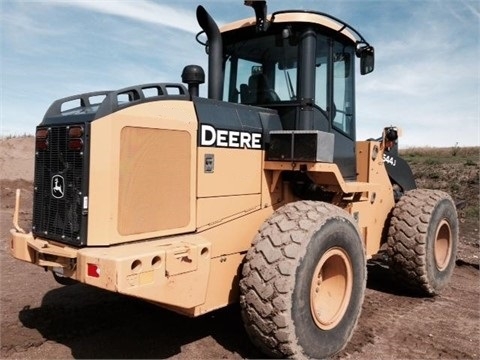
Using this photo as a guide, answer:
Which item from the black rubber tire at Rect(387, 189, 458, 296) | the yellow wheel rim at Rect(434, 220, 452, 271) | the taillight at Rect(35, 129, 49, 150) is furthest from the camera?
the yellow wheel rim at Rect(434, 220, 452, 271)

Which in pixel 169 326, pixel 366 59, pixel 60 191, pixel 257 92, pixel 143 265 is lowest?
pixel 169 326

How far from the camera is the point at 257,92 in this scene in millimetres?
4863

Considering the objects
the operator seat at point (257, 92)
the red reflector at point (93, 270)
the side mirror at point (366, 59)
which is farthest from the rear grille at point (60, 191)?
the side mirror at point (366, 59)

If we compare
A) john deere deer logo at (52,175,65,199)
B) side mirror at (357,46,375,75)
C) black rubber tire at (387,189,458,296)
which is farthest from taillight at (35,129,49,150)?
black rubber tire at (387,189,458,296)

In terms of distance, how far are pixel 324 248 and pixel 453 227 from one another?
10.9 ft

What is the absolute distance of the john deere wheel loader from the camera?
334cm

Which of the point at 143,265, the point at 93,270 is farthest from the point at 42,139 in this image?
the point at 143,265

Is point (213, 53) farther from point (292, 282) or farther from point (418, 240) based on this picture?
point (418, 240)

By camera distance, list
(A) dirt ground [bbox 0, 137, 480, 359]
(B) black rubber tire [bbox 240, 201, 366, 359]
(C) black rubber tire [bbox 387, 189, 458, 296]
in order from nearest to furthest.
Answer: (B) black rubber tire [bbox 240, 201, 366, 359]
(A) dirt ground [bbox 0, 137, 480, 359]
(C) black rubber tire [bbox 387, 189, 458, 296]

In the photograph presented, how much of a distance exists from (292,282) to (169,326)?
1.59m

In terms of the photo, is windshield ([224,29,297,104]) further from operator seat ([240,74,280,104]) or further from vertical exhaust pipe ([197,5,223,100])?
vertical exhaust pipe ([197,5,223,100])

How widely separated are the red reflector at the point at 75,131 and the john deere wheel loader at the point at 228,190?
1 centimetres

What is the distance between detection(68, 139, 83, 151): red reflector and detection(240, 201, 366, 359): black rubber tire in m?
1.49

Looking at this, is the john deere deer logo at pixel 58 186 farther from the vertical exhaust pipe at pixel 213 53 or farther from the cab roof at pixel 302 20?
the cab roof at pixel 302 20
